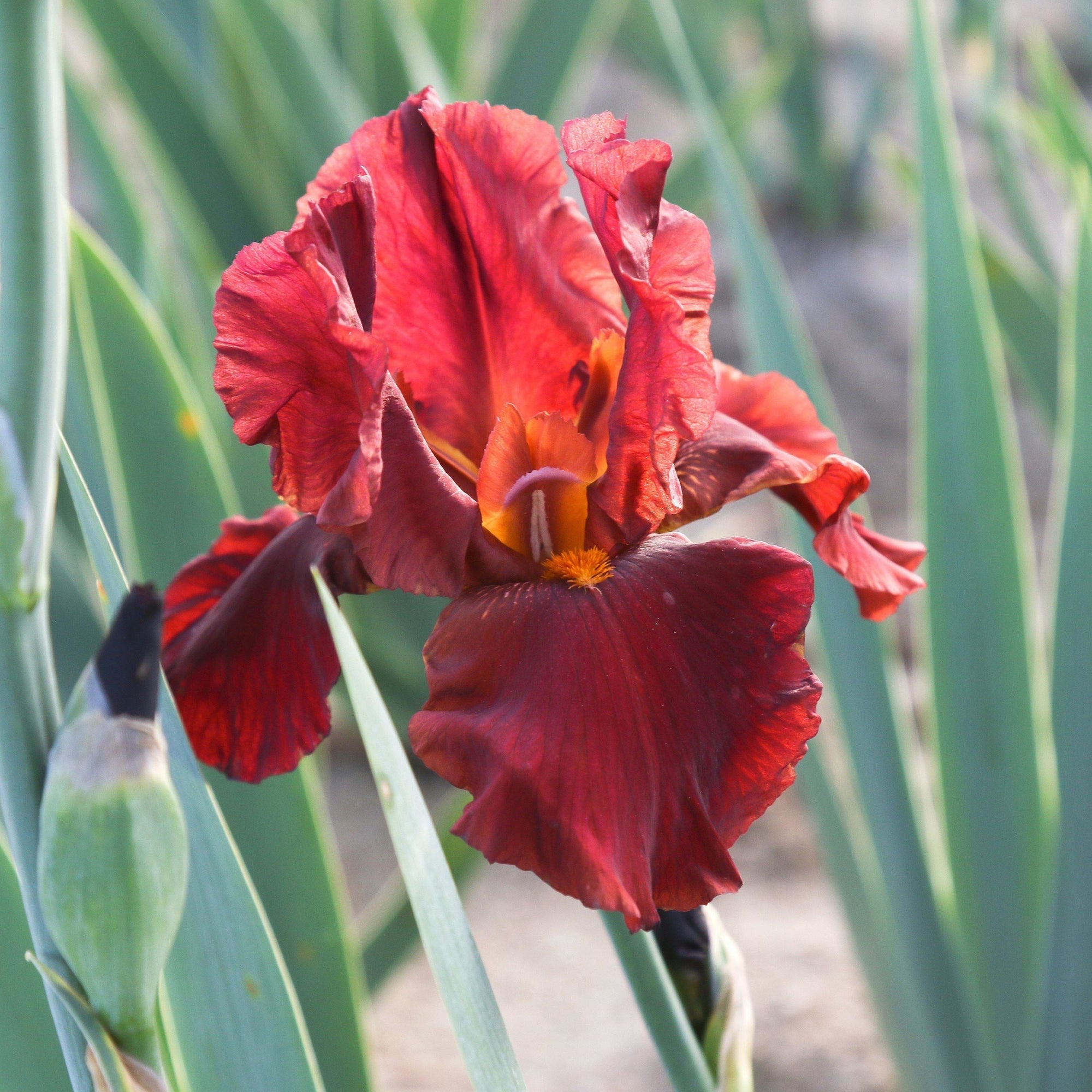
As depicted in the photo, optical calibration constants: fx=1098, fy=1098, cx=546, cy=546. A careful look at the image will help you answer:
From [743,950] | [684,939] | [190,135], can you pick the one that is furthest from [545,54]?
[684,939]

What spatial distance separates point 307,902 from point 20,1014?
19 centimetres

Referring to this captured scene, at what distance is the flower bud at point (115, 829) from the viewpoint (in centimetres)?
26

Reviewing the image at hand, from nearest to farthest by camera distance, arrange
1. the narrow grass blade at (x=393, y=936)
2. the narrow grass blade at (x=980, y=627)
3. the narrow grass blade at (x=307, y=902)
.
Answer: the narrow grass blade at (x=307, y=902) < the narrow grass blade at (x=980, y=627) < the narrow grass blade at (x=393, y=936)

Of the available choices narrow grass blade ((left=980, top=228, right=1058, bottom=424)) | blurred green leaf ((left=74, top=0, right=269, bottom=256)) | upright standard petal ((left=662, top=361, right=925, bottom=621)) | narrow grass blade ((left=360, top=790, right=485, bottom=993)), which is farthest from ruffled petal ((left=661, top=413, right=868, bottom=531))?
blurred green leaf ((left=74, top=0, right=269, bottom=256))

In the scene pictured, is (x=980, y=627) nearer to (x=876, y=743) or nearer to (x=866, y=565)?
(x=876, y=743)

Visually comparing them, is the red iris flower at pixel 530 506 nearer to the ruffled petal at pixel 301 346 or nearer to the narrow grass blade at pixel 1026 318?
the ruffled petal at pixel 301 346

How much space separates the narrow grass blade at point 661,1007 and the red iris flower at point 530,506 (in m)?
0.04

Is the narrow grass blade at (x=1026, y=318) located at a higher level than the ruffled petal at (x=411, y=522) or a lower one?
lower

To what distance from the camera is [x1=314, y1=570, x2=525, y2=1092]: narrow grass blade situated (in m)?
0.29

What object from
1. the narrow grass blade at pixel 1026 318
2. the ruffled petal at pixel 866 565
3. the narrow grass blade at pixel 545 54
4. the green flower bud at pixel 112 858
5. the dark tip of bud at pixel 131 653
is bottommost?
the narrow grass blade at pixel 1026 318

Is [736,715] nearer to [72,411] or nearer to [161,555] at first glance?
[161,555]

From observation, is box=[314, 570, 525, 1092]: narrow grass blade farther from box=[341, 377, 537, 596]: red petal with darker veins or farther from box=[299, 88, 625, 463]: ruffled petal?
box=[299, 88, 625, 463]: ruffled petal

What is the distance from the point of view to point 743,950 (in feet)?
4.08

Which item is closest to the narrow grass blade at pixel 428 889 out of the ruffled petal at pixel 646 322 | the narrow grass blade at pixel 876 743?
the ruffled petal at pixel 646 322
